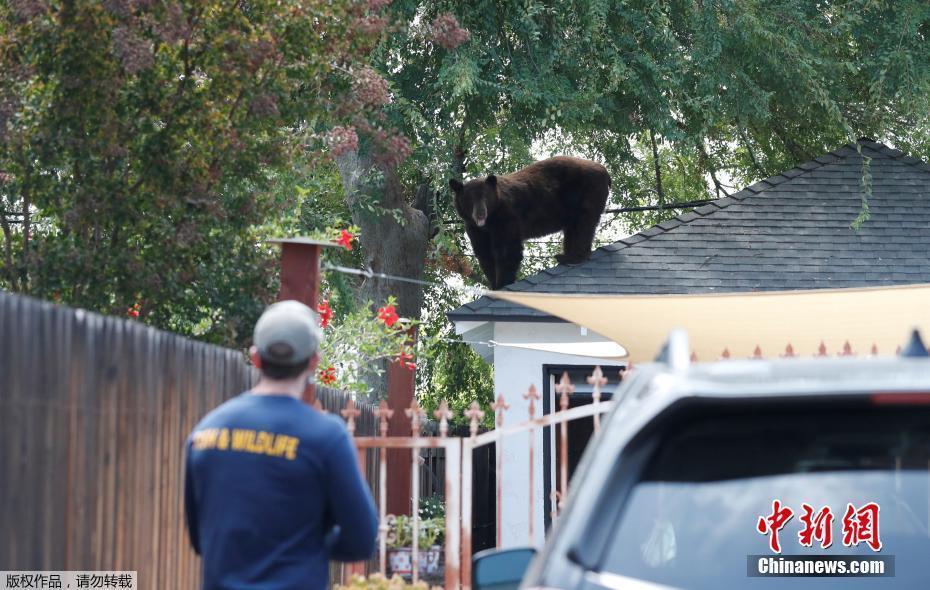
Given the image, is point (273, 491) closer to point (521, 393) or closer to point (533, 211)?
point (521, 393)

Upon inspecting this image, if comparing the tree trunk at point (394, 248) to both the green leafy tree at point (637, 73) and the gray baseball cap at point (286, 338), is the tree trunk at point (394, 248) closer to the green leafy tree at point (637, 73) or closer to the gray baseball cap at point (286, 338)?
the green leafy tree at point (637, 73)

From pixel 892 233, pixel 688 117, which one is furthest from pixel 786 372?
pixel 688 117

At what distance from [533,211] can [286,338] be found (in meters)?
10.6

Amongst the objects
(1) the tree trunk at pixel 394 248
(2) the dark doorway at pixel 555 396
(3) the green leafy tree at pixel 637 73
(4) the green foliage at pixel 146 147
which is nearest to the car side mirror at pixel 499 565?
(4) the green foliage at pixel 146 147

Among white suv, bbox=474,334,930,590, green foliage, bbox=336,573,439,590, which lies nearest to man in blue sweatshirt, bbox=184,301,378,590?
white suv, bbox=474,334,930,590

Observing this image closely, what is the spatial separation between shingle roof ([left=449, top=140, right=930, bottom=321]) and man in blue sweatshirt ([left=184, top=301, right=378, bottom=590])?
9905mm

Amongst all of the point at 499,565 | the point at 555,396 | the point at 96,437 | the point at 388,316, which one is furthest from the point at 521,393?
the point at 499,565

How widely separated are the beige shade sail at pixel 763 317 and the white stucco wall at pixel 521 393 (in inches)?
155

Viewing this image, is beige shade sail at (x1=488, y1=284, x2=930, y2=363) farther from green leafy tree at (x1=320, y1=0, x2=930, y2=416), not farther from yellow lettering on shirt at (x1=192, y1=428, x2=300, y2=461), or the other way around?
yellow lettering on shirt at (x1=192, y1=428, x2=300, y2=461)

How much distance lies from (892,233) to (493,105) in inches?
193

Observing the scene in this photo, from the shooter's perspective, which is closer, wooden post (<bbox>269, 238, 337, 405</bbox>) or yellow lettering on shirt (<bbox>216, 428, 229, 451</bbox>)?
yellow lettering on shirt (<bbox>216, 428, 229, 451</bbox>)

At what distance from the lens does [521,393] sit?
13812 mm

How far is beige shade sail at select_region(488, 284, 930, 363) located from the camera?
8.95 meters

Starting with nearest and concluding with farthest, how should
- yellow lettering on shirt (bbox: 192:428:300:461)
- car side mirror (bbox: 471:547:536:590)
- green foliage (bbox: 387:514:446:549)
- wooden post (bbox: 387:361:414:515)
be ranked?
1. car side mirror (bbox: 471:547:536:590)
2. yellow lettering on shirt (bbox: 192:428:300:461)
3. green foliage (bbox: 387:514:446:549)
4. wooden post (bbox: 387:361:414:515)
